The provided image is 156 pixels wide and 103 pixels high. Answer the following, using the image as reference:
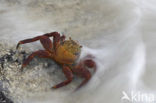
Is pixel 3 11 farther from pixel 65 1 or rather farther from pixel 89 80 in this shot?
pixel 89 80

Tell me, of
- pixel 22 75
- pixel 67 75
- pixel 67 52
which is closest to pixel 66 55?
pixel 67 52

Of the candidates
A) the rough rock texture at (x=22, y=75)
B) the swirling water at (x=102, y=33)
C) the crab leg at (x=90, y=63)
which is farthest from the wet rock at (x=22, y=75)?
the crab leg at (x=90, y=63)

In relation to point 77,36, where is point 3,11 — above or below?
above

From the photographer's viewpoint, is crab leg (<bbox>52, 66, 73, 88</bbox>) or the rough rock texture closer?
the rough rock texture

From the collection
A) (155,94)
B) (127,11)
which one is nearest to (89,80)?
(155,94)

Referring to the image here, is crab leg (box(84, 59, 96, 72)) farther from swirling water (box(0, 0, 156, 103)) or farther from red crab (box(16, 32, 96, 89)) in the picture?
swirling water (box(0, 0, 156, 103))

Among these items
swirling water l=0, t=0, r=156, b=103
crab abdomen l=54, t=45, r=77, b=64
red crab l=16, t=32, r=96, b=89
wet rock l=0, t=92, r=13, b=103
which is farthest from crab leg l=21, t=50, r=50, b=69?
wet rock l=0, t=92, r=13, b=103

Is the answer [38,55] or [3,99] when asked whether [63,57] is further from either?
[3,99]
